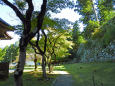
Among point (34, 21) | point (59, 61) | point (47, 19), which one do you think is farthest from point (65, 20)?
point (59, 61)

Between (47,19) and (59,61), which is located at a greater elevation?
(47,19)

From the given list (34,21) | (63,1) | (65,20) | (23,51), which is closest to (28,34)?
(23,51)

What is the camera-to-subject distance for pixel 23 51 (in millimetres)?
3328

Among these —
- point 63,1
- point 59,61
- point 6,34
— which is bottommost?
point 59,61

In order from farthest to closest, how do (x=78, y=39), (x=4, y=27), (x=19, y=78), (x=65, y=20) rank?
(x=78, y=39)
(x=65, y=20)
(x=4, y=27)
(x=19, y=78)

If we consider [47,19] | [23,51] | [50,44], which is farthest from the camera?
[50,44]

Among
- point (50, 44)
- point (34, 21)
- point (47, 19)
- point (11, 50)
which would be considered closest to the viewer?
point (34, 21)

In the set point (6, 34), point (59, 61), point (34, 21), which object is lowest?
point (59, 61)

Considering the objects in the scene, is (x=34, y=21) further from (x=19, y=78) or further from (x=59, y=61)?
(x=59, y=61)

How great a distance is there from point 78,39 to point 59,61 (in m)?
8.31

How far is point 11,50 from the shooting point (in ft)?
160

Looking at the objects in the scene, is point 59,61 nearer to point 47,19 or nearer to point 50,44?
point 50,44

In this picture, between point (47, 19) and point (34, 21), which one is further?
point (47, 19)

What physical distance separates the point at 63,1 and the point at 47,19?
2099 millimetres
